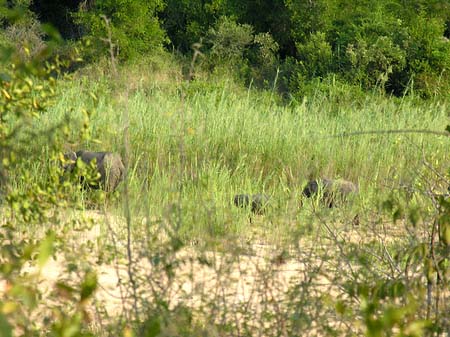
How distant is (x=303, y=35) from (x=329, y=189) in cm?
1244

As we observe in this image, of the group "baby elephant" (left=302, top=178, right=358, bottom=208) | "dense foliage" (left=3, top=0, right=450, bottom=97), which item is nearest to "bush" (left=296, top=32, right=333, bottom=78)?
"dense foliage" (left=3, top=0, right=450, bottom=97)

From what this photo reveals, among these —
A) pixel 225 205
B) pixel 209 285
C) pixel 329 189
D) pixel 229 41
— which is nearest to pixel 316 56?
pixel 229 41

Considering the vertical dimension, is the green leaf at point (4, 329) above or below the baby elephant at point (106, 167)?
above

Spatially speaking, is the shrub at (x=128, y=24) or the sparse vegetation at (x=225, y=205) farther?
the shrub at (x=128, y=24)

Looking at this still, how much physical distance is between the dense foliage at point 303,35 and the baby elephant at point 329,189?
673 centimetres

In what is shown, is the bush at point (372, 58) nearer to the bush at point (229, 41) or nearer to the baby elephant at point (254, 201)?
the bush at point (229, 41)

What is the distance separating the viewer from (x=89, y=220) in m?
4.05

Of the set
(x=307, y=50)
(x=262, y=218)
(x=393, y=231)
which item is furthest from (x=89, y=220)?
(x=307, y=50)

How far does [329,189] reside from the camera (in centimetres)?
685

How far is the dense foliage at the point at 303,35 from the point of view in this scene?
1554 cm

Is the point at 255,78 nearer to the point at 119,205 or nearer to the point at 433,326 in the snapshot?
the point at 119,205

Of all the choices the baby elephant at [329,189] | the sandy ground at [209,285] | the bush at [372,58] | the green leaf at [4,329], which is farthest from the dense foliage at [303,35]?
the green leaf at [4,329]

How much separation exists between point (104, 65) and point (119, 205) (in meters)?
12.3

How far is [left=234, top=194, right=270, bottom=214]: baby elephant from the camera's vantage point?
632 centimetres
